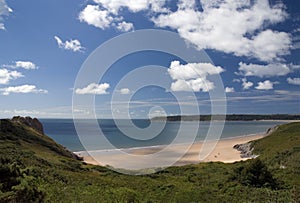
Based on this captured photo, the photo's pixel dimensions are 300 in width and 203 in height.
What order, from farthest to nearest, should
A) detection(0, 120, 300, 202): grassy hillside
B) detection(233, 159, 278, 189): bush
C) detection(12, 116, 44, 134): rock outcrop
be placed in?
detection(12, 116, 44, 134): rock outcrop < detection(233, 159, 278, 189): bush < detection(0, 120, 300, 202): grassy hillside

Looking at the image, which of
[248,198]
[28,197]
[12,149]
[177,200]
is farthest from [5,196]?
[12,149]

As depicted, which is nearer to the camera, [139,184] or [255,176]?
[139,184]

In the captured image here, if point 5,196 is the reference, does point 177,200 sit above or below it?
below

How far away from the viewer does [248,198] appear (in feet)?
82.3

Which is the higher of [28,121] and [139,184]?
[28,121]

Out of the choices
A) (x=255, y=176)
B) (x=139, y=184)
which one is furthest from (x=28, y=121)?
(x=255, y=176)

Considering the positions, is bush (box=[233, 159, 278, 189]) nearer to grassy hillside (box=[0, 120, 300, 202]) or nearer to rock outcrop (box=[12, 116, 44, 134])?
grassy hillside (box=[0, 120, 300, 202])

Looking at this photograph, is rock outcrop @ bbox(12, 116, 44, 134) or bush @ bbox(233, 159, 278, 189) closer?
bush @ bbox(233, 159, 278, 189)

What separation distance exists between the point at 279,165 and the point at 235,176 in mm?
15837

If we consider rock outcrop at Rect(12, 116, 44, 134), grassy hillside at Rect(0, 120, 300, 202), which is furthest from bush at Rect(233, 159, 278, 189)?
rock outcrop at Rect(12, 116, 44, 134)

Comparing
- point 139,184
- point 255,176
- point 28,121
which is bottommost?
point 139,184

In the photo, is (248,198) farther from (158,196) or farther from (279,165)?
(279,165)

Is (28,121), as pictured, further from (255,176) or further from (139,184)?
(255,176)

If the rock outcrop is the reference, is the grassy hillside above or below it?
below
